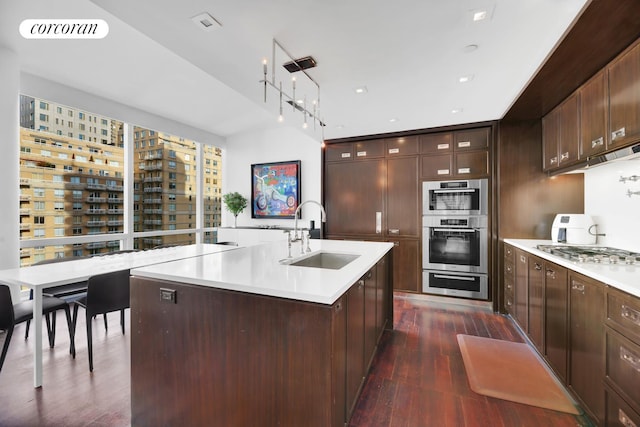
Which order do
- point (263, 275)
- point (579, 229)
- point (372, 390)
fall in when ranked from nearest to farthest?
point (263, 275) → point (372, 390) → point (579, 229)

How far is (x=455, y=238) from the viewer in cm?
390

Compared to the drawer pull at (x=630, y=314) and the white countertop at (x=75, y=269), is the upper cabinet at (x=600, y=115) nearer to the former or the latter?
the drawer pull at (x=630, y=314)

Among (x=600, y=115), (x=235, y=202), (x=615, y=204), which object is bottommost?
(x=615, y=204)

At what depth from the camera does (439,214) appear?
3.99m

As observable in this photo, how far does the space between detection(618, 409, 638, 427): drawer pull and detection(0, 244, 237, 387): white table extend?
343cm

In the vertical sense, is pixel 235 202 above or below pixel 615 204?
above

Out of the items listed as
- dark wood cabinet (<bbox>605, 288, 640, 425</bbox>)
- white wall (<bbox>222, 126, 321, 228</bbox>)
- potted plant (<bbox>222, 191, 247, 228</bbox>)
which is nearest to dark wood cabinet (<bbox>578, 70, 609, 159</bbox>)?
dark wood cabinet (<bbox>605, 288, 640, 425</bbox>)

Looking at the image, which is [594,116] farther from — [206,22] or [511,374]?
[206,22]

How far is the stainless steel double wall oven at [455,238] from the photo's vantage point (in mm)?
3770

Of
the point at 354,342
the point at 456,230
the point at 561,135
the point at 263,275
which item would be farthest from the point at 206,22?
the point at 456,230

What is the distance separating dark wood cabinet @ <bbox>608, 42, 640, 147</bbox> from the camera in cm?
167

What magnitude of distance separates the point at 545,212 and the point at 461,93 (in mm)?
1846

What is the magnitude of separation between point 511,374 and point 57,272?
383cm

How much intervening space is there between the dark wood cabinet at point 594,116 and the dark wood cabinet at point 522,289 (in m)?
1.09
